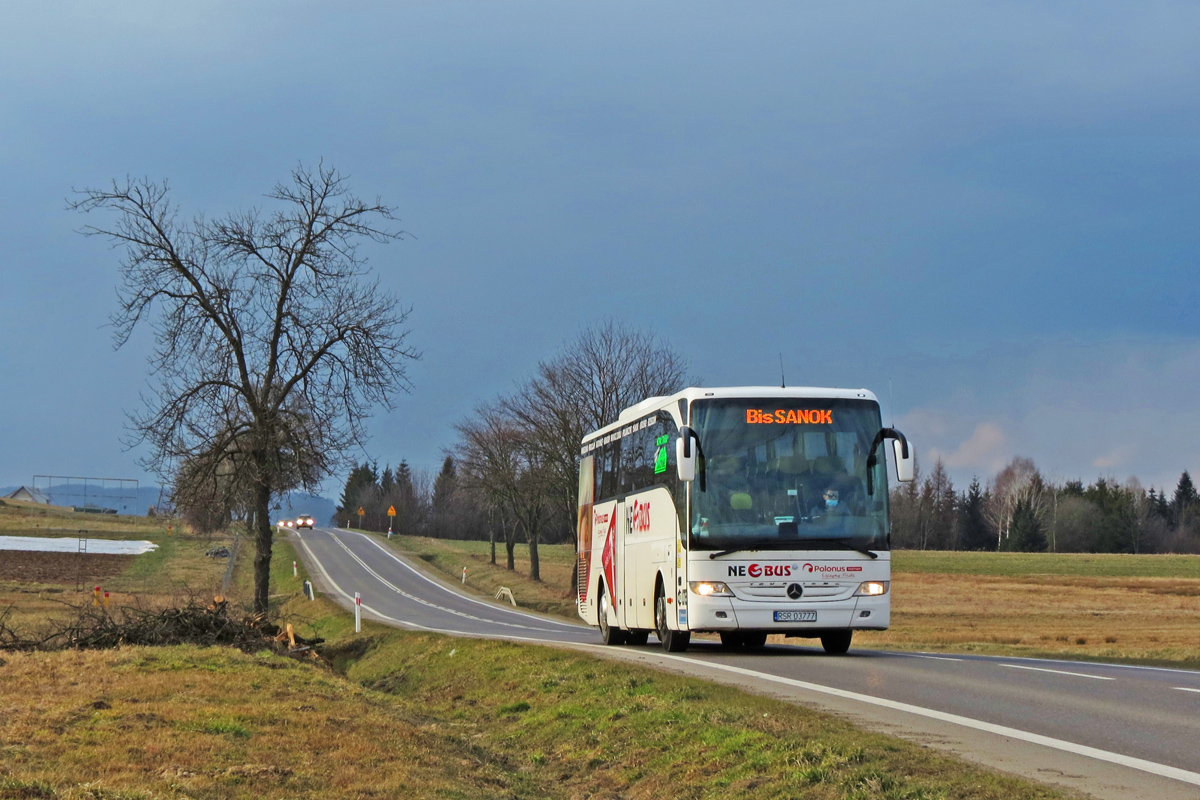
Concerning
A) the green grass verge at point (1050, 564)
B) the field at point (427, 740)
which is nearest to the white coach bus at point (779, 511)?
the field at point (427, 740)

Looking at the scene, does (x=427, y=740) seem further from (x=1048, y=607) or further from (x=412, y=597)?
(x=412, y=597)

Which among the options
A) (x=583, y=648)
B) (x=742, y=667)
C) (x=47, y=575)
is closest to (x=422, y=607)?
(x=47, y=575)

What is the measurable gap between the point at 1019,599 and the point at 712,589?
153ft

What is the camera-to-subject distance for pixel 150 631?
1992cm

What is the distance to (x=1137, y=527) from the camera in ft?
440

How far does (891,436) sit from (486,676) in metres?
7.03

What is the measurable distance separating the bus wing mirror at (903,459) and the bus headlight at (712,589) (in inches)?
104

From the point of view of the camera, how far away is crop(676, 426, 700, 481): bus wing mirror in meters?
15.6

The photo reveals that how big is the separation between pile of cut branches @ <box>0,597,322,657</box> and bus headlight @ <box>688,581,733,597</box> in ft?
28.0

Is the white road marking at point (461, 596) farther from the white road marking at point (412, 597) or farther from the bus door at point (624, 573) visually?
the bus door at point (624, 573)

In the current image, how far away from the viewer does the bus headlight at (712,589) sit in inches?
632

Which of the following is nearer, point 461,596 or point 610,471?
point 610,471

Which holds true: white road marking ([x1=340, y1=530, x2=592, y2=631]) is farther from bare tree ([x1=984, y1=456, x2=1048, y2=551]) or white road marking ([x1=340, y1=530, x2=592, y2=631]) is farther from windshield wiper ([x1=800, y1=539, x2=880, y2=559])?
bare tree ([x1=984, y1=456, x2=1048, y2=551])

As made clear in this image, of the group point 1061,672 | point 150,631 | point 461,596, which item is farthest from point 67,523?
point 1061,672
